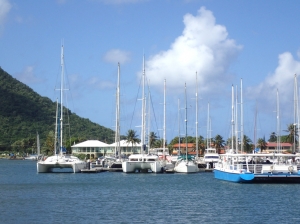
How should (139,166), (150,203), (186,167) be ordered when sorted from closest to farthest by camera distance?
1. (150,203)
2. (139,166)
3. (186,167)

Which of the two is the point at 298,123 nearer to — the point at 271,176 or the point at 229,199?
the point at 271,176

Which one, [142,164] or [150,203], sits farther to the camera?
[142,164]

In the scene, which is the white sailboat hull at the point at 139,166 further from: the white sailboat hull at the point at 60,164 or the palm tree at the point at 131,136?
the palm tree at the point at 131,136

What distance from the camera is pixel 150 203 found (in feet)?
136

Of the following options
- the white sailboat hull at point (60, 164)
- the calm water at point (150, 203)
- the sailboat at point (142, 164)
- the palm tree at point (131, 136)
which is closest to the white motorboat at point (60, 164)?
the white sailboat hull at point (60, 164)

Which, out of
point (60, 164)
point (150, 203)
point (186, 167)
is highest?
point (60, 164)

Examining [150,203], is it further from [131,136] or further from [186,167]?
[131,136]

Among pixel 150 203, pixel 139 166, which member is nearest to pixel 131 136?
pixel 139 166

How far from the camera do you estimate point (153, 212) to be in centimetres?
3619

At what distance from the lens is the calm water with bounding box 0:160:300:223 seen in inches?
1326

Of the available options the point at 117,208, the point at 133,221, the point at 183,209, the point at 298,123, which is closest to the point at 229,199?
the point at 183,209

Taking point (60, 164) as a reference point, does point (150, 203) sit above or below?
below

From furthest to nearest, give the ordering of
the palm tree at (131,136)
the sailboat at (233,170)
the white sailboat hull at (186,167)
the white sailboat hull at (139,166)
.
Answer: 1. the palm tree at (131,136)
2. the white sailboat hull at (186,167)
3. the white sailboat hull at (139,166)
4. the sailboat at (233,170)

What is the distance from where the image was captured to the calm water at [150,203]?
3368 cm
